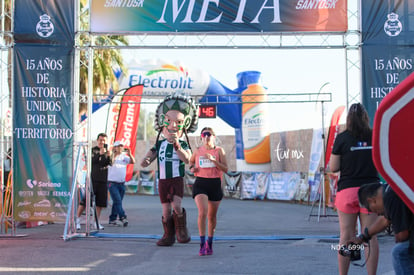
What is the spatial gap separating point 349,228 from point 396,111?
3633 mm

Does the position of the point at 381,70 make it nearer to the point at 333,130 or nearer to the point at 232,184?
the point at 333,130

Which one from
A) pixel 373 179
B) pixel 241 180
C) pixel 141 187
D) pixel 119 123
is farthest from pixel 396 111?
pixel 141 187

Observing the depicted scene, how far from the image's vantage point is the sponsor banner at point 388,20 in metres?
8.95

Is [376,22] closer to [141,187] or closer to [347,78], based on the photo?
[347,78]

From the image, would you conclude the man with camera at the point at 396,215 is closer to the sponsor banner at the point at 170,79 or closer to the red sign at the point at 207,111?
the red sign at the point at 207,111

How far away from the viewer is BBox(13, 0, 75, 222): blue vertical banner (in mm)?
9039

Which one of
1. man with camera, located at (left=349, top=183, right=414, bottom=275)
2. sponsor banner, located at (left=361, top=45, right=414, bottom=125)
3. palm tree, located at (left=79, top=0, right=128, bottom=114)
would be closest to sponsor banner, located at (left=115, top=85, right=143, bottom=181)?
palm tree, located at (left=79, top=0, right=128, bottom=114)

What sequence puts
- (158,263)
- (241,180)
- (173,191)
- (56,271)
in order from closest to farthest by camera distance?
(56,271), (158,263), (173,191), (241,180)

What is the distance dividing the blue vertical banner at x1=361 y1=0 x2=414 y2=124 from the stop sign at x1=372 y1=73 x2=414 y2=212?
778cm

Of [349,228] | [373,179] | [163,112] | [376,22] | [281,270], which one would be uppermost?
[376,22]

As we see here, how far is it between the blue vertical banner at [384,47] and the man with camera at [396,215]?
5959 mm

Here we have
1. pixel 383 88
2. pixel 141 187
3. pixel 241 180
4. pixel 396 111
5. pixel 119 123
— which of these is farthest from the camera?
pixel 141 187

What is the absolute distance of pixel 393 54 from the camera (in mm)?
8969

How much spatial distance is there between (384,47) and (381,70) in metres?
0.38
